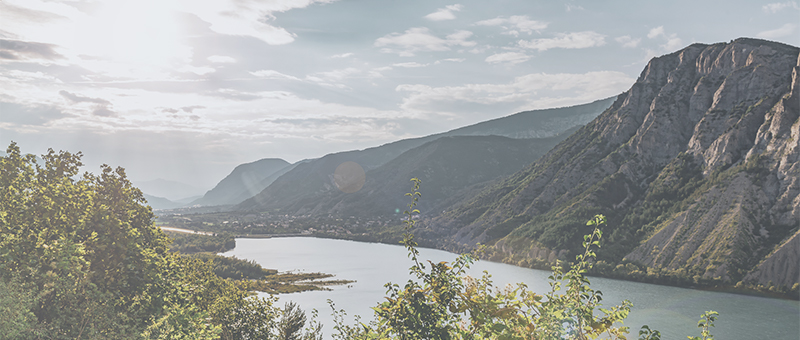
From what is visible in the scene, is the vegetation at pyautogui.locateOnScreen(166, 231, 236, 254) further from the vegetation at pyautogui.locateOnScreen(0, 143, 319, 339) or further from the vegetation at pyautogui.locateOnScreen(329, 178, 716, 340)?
the vegetation at pyautogui.locateOnScreen(329, 178, 716, 340)

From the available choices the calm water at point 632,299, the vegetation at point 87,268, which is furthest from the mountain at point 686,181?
the vegetation at point 87,268

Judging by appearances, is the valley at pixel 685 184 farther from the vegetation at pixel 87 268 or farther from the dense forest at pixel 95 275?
the vegetation at pixel 87 268

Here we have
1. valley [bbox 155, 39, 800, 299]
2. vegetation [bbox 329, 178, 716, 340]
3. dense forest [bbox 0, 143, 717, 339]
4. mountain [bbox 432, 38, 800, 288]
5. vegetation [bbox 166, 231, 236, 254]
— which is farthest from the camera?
vegetation [bbox 166, 231, 236, 254]

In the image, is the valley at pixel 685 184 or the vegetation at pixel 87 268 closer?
the vegetation at pixel 87 268

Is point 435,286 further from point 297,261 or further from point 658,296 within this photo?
point 297,261

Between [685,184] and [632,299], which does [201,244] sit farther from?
[685,184]

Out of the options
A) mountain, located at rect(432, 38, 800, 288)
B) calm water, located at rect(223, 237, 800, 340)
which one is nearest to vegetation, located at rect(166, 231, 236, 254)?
calm water, located at rect(223, 237, 800, 340)
